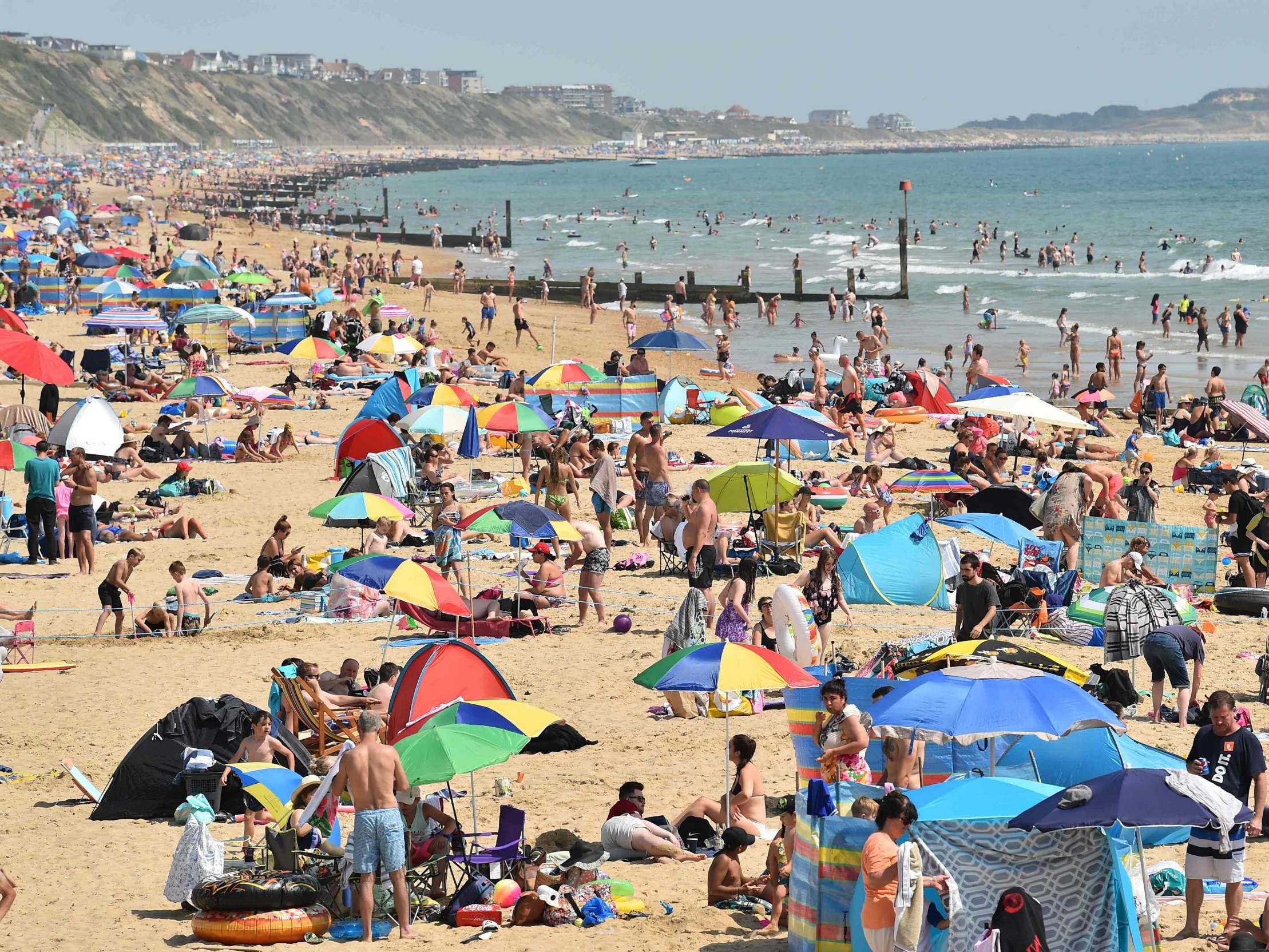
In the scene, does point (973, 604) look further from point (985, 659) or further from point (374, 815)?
point (374, 815)

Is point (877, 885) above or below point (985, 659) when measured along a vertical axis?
below

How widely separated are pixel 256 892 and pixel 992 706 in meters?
3.68

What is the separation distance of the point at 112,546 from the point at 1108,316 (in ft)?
98.4

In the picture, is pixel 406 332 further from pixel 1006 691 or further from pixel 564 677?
pixel 1006 691

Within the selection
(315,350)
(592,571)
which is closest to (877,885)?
(592,571)

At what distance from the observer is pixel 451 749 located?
25.4 feet

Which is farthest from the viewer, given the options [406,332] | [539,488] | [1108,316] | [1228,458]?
[1108,316]

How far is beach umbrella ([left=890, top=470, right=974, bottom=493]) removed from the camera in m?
15.4

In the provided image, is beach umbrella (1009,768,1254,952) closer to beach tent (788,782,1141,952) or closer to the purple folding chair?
beach tent (788,782,1141,952)

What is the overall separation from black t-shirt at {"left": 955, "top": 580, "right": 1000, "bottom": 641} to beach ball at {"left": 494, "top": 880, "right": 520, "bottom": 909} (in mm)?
4421

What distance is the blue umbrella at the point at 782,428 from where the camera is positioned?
14.8 metres

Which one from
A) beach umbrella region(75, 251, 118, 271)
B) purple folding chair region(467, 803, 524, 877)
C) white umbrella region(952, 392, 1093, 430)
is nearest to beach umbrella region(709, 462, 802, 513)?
white umbrella region(952, 392, 1093, 430)

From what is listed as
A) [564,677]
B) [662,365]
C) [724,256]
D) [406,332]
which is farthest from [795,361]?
[724,256]

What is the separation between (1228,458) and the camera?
20031 millimetres
